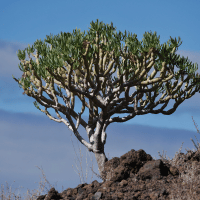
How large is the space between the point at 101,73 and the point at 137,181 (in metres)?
3.87

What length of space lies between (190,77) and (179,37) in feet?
5.93

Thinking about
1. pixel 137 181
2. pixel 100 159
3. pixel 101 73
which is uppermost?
pixel 101 73

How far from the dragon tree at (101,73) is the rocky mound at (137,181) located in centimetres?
170

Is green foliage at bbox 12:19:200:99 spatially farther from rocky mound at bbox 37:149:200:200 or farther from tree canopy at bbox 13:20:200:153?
rocky mound at bbox 37:149:200:200

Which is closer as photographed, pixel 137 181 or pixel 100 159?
pixel 137 181

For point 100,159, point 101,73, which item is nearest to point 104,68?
point 101,73

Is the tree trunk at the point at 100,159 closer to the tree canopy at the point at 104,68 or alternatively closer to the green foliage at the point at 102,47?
the tree canopy at the point at 104,68

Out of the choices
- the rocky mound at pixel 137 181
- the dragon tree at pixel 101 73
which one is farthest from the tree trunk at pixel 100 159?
the rocky mound at pixel 137 181

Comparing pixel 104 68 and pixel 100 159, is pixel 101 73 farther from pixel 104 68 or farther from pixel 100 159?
pixel 100 159

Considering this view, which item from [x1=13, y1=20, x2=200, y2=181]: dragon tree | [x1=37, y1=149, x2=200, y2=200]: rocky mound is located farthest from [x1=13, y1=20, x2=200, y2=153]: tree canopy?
[x1=37, y1=149, x2=200, y2=200]: rocky mound

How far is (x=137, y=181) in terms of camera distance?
6531 mm

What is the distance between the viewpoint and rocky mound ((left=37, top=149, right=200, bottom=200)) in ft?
19.1

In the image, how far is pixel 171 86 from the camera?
10664mm

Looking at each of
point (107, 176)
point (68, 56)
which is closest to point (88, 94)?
point (68, 56)
